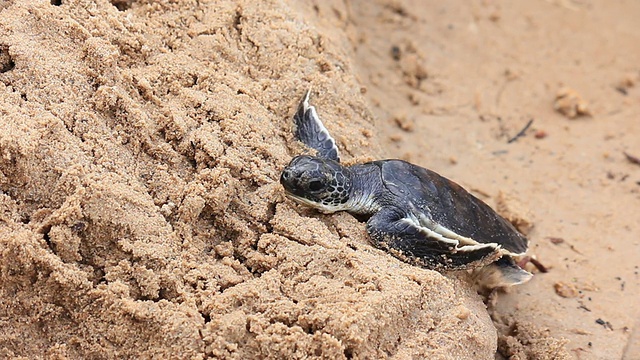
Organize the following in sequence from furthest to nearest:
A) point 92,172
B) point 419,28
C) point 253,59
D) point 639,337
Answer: point 419,28 → point 253,59 → point 639,337 → point 92,172

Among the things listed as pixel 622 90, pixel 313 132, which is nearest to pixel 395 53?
pixel 622 90

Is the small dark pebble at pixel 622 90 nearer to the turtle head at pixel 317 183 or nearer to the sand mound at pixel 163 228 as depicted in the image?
the sand mound at pixel 163 228

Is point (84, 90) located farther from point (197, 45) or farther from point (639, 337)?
point (639, 337)

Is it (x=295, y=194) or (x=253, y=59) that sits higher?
(x=253, y=59)

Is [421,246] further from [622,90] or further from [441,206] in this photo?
[622,90]

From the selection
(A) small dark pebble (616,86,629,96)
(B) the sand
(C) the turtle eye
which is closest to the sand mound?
(B) the sand

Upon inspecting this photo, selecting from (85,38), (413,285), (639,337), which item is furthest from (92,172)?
(639,337)

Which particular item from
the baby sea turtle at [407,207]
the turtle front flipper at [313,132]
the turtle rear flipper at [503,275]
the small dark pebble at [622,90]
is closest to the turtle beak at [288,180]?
the baby sea turtle at [407,207]
